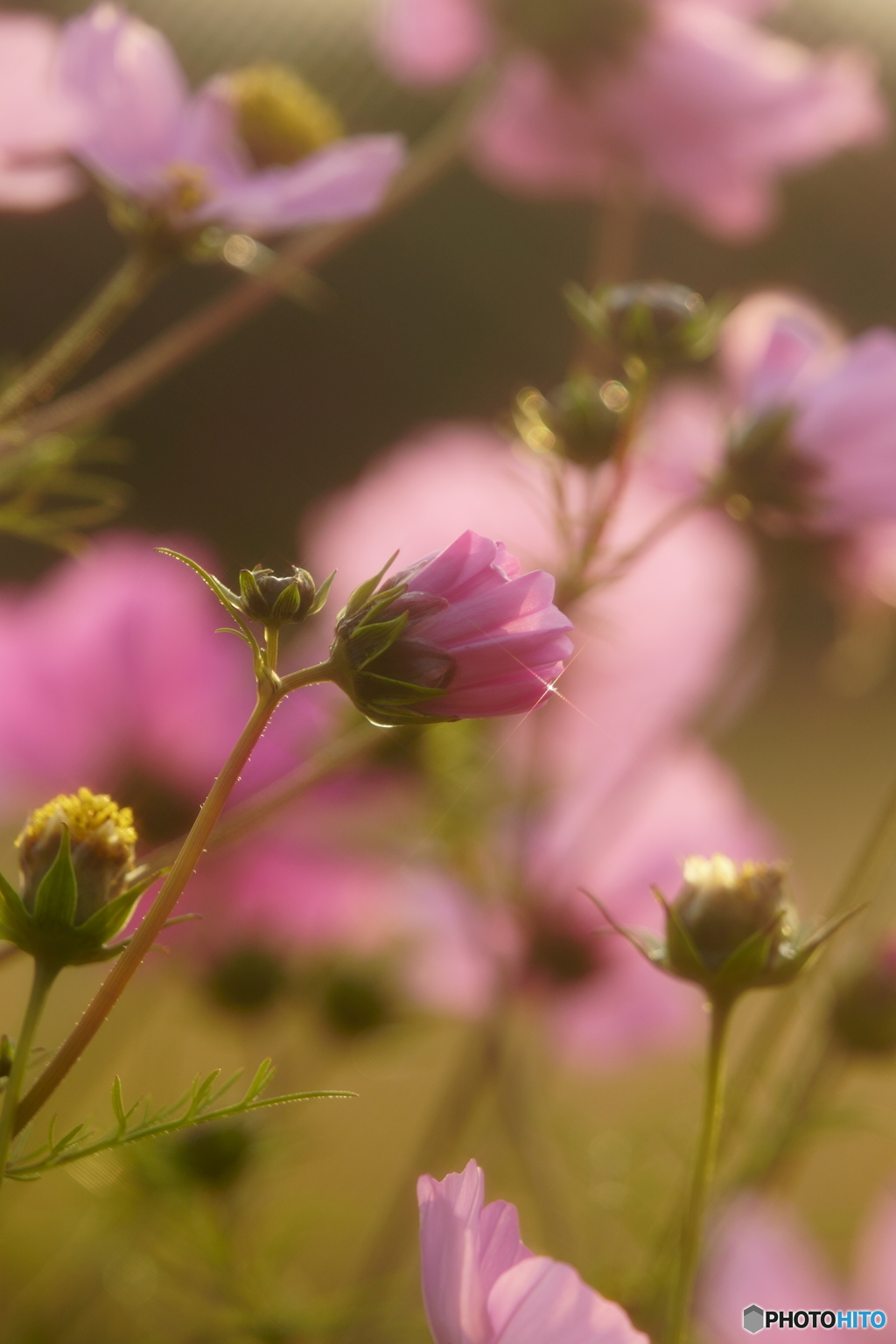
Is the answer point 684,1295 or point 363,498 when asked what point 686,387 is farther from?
point 684,1295

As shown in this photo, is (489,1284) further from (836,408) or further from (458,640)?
(836,408)

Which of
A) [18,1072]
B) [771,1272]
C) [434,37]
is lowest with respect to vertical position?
[771,1272]

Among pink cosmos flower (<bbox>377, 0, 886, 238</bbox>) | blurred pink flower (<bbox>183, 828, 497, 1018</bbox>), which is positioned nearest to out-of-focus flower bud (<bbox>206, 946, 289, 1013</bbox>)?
blurred pink flower (<bbox>183, 828, 497, 1018</bbox>)

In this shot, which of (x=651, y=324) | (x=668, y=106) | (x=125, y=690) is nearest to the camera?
(x=651, y=324)

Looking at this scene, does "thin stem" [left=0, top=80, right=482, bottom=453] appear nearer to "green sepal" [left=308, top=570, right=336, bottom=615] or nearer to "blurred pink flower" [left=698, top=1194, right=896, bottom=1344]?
"green sepal" [left=308, top=570, right=336, bottom=615]

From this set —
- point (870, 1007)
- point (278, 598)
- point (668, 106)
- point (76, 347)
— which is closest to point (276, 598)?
point (278, 598)

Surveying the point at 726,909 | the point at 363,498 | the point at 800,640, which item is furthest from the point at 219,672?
the point at 800,640
